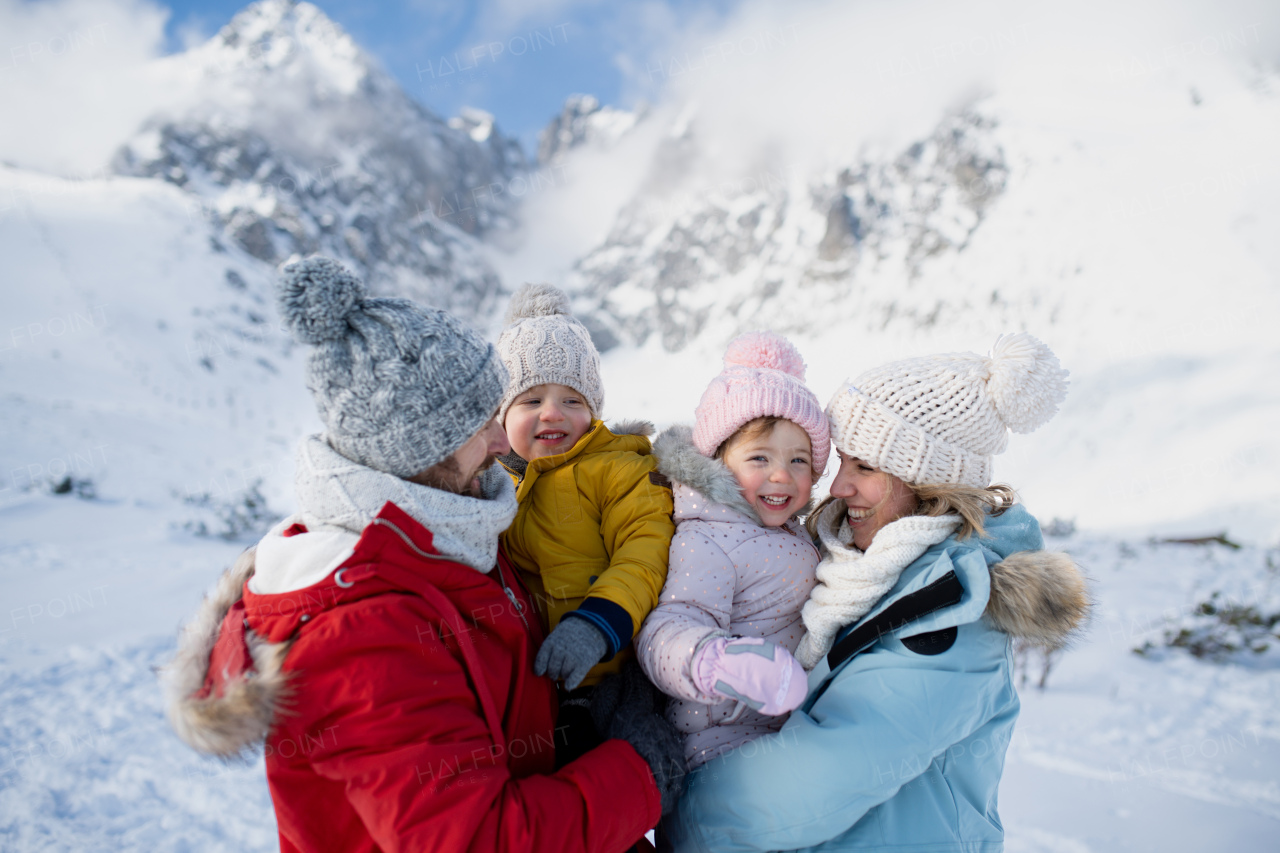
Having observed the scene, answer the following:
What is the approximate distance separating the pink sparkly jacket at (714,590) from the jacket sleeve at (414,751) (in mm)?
476

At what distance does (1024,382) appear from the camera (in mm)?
1812

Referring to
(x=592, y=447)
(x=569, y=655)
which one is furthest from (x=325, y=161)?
(x=569, y=655)

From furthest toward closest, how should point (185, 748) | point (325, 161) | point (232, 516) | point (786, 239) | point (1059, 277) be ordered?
point (325, 161)
point (786, 239)
point (1059, 277)
point (232, 516)
point (185, 748)

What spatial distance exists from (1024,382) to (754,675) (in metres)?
1.14

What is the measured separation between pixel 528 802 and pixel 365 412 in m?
0.88

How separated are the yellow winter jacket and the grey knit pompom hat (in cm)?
60

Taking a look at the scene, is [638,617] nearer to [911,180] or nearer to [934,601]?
[934,601]

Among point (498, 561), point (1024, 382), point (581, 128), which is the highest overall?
point (581, 128)

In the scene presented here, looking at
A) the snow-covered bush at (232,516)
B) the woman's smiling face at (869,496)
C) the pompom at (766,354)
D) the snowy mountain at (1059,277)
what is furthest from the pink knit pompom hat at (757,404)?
the snowy mountain at (1059,277)

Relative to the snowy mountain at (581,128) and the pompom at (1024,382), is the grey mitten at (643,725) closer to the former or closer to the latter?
the pompom at (1024,382)

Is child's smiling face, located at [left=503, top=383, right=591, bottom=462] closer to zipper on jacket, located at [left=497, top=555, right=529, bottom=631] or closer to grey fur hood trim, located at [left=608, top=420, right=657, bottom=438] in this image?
grey fur hood trim, located at [left=608, top=420, right=657, bottom=438]

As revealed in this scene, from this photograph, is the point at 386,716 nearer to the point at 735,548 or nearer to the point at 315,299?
the point at 315,299

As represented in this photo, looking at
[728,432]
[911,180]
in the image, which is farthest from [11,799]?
[911,180]

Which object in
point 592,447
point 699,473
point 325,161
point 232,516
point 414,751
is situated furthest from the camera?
point 325,161
